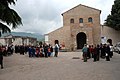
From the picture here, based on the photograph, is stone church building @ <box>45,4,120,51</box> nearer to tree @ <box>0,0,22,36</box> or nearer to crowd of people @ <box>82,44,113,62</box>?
crowd of people @ <box>82,44,113,62</box>

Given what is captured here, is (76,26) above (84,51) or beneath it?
above

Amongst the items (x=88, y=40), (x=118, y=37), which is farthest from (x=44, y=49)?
(x=118, y=37)

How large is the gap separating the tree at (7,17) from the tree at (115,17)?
4039cm

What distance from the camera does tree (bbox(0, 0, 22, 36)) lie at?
58.8 ft

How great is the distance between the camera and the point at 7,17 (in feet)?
59.2

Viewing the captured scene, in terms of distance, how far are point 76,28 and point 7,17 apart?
42530 mm

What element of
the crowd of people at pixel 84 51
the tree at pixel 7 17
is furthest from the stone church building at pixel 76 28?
the tree at pixel 7 17

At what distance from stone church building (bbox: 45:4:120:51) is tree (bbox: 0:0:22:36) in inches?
1576

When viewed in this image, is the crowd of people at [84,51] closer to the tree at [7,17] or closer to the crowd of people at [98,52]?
the crowd of people at [98,52]

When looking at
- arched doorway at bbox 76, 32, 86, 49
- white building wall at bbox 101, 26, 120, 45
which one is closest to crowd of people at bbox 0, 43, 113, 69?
arched doorway at bbox 76, 32, 86, 49

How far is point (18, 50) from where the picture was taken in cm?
4541

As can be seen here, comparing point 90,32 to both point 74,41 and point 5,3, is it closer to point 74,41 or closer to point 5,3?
point 74,41

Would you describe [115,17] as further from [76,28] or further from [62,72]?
[62,72]

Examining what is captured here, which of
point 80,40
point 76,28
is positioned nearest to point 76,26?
point 76,28
